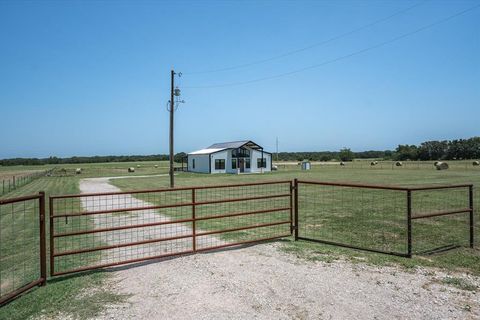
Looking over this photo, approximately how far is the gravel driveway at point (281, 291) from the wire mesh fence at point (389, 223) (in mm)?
1718

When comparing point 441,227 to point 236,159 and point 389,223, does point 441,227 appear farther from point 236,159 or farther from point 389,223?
point 236,159

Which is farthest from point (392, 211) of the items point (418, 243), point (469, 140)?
point (469, 140)

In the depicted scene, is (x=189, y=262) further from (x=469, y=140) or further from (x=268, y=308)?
(x=469, y=140)

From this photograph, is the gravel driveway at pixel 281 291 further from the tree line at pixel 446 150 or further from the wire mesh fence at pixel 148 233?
the tree line at pixel 446 150

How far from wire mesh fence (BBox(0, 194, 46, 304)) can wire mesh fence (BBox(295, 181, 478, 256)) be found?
5.14 m

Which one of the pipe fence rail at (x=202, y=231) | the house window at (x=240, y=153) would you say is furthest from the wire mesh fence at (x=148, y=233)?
the house window at (x=240, y=153)

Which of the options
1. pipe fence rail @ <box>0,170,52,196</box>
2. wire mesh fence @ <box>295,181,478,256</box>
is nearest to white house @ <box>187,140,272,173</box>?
pipe fence rail @ <box>0,170,52,196</box>

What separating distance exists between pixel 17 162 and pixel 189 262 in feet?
384

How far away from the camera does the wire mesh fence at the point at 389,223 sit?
7492mm

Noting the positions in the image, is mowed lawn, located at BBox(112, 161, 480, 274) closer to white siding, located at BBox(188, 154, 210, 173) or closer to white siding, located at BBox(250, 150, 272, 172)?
white siding, located at BBox(188, 154, 210, 173)

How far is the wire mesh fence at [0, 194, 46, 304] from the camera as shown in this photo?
5.36m

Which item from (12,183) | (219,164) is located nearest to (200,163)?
(219,164)

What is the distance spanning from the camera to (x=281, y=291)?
493 cm

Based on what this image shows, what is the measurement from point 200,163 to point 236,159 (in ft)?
18.3
